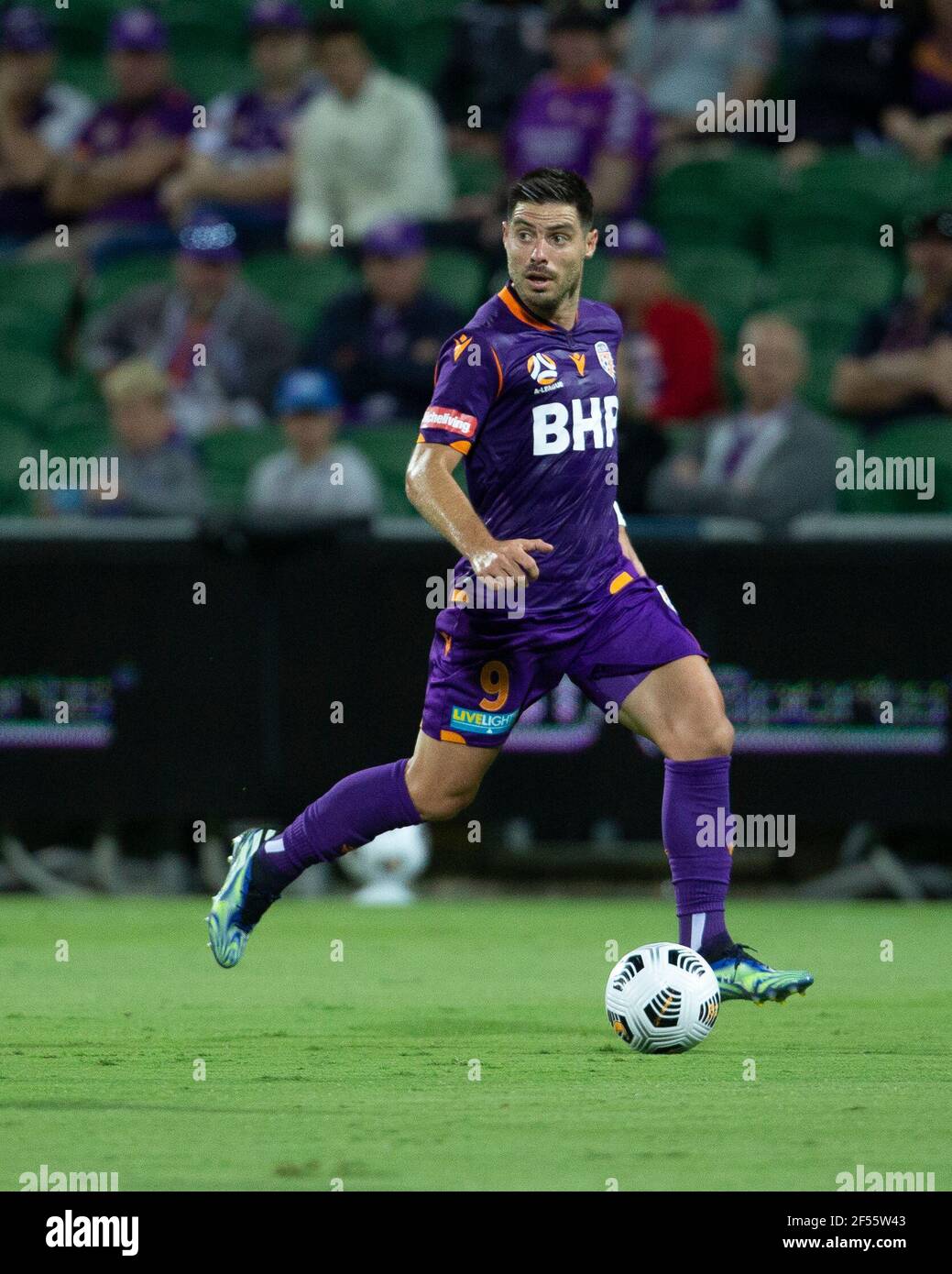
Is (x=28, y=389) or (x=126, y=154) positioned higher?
(x=126, y=154)

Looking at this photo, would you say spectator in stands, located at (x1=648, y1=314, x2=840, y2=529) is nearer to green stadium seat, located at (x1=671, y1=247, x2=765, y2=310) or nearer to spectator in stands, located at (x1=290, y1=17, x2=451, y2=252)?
green stadium seat, located at (x1=671, y1=247, x2=765, y2=310)

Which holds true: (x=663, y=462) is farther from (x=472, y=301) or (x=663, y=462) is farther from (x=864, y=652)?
(x=472, y=301)

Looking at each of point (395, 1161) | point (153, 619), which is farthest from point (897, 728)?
point (395, 1161)

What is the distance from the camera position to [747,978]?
654 cm

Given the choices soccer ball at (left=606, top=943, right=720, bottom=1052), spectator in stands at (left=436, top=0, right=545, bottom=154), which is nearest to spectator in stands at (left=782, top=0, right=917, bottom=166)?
spectator in stands at (left=436, top=0, right=545, bottom=154)

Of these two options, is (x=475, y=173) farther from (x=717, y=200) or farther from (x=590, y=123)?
(x=717, y=200)

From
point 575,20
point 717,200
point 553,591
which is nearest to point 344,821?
point 553,591

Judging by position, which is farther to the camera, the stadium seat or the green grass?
the stadium seat

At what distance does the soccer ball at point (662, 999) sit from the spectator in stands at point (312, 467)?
17.3 feet

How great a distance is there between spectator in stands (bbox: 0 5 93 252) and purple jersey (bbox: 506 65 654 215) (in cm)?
338

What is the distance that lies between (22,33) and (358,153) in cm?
276

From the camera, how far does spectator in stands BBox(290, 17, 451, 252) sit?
44.4ft

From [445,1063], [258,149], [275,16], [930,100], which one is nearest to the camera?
[445,1063]
